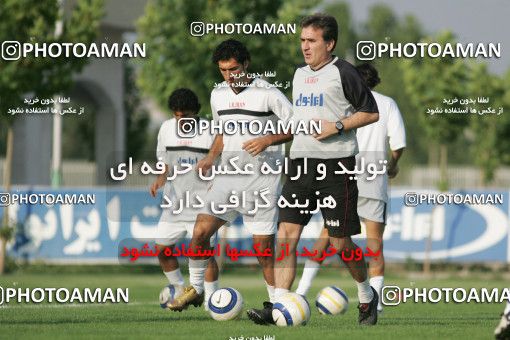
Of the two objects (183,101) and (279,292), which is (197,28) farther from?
(279,292)

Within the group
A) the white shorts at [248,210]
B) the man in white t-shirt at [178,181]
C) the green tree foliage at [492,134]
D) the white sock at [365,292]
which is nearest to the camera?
the white sock at [365,292]

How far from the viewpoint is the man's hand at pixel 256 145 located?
11.7 meters

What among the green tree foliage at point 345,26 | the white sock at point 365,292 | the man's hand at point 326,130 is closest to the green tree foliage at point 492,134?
the white sock at point 365,292

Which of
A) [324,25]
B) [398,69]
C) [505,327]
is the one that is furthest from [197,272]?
[398,69]

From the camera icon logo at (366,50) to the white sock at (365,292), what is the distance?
390 cm

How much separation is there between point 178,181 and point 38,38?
9.83 meters

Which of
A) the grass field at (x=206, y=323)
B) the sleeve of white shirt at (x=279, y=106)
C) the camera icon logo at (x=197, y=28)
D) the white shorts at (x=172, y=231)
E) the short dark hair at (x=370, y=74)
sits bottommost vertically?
the grass field at (x=206, y=323)

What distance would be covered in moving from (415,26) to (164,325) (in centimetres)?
7361

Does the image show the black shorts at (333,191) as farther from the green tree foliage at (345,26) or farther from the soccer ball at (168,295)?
the green tree foliage at (345,26)

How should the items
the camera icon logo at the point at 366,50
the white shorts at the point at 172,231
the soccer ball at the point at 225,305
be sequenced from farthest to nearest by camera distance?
the camera icon logo at the point at 366,50, the white shorts at the point at 172,231, the soccer ball at the point at 225,305

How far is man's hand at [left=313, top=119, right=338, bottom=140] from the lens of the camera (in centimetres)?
1101

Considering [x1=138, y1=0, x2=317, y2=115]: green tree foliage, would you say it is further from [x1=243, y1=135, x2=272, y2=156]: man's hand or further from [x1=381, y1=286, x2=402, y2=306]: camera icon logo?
[x1=243, y1=135, x2=272, y2=156]: man's hand

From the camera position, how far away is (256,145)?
11703 millimetres

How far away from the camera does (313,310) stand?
1424 centimetres
